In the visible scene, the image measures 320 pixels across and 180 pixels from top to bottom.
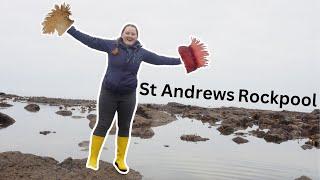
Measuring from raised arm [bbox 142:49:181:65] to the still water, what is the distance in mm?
3863

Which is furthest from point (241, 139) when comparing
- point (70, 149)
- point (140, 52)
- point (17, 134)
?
point (140, 52)

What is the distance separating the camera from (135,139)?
18.0 meters

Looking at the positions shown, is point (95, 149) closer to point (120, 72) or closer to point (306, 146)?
point (120, 72)

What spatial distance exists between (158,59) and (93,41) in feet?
4.44

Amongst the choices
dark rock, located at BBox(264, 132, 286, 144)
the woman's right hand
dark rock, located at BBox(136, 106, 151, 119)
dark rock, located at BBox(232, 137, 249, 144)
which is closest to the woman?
the woman's right hand

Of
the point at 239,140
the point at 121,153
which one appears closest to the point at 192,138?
the point at 239,140

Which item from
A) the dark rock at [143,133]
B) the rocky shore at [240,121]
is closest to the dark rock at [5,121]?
the rocky shore at [240,121]

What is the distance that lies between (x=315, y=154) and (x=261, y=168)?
4500 mm

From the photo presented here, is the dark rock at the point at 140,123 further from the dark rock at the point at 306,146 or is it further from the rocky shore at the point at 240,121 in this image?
the dark rock at the point at 306,146

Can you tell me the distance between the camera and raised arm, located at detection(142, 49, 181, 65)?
9.25m

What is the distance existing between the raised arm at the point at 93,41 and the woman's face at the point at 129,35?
264 mm

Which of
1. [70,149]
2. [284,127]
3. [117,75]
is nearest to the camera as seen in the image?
[117,75]

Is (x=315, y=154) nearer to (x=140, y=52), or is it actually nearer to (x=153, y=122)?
(x=153, y=122)

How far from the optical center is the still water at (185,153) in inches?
510
